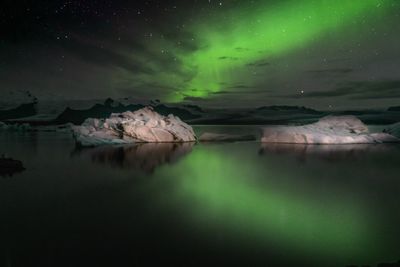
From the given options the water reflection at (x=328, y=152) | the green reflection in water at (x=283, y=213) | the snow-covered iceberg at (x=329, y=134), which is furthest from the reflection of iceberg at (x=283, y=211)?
the snow-covered iceberg at (x=329, y=134)

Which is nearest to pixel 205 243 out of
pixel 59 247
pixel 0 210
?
pixel 59 247

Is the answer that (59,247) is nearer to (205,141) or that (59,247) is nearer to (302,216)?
(302,216)

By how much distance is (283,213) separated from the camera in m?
8.97

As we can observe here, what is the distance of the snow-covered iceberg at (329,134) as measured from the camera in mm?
35250

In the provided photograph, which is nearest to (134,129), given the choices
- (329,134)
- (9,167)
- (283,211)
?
(9,167)

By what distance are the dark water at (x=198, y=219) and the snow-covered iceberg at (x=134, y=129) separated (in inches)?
776

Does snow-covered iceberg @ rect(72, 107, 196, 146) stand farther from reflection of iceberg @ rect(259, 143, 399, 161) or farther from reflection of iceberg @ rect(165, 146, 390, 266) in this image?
reflection of iceberg @ rect(165, 146, 390, 266)

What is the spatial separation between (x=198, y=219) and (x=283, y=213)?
7.85ft

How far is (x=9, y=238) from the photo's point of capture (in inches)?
260

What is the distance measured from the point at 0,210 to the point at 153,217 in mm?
4213

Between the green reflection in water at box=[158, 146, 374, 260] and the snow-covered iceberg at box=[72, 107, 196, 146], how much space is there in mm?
22215

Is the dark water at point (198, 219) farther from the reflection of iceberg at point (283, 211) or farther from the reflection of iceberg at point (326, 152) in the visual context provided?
the reflection of iceberg at point (326, 152)

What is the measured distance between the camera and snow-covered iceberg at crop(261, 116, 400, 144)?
35.2 metres

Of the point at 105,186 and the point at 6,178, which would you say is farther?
the point at 6,178
